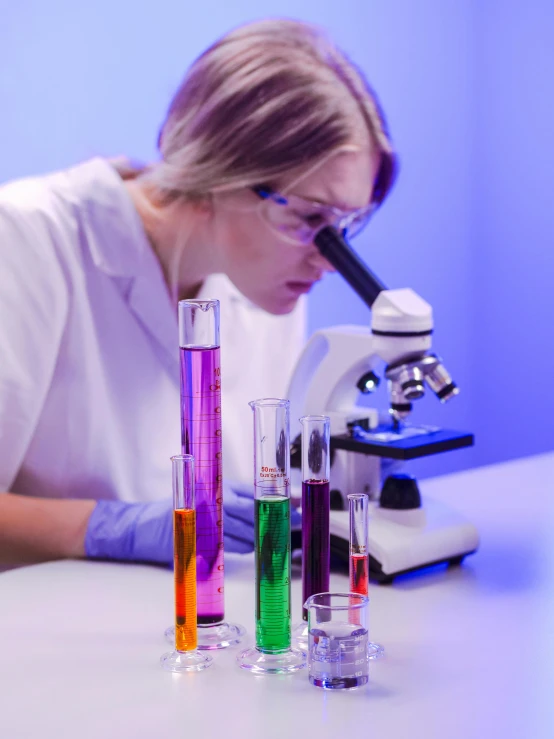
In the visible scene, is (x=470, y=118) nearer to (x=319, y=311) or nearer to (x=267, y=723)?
(x=319, y=311)

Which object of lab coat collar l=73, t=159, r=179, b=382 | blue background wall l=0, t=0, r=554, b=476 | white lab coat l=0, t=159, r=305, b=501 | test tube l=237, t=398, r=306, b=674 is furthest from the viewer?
blue background wall l=0, t=0, r=554, b=476

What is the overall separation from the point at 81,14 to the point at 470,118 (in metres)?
1.70

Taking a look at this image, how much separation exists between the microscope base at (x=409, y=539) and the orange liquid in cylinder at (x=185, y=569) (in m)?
0.38

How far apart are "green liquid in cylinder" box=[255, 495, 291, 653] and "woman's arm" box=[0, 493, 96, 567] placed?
1.68 feet

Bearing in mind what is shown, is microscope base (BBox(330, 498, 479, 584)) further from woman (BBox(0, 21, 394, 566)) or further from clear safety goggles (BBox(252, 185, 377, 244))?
clear safety goggles (BBox(252, 185, 377, 244))

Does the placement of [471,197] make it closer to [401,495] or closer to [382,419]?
[382,419]

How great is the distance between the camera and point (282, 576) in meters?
1.12

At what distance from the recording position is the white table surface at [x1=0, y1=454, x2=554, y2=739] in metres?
0.98

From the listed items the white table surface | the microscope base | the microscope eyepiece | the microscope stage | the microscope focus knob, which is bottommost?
the white table surface

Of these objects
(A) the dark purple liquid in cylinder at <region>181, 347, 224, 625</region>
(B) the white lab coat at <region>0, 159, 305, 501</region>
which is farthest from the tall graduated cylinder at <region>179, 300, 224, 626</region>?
(B) the white lab coat at <region>0, 159, 305, 501</region>

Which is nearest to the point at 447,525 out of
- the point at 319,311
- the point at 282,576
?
the point at 282,576

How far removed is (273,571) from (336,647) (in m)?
0.11

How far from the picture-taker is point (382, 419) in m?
1.67

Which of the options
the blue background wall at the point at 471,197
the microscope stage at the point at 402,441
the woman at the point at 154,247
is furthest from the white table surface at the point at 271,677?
the blue background wall at the point at 471,197
